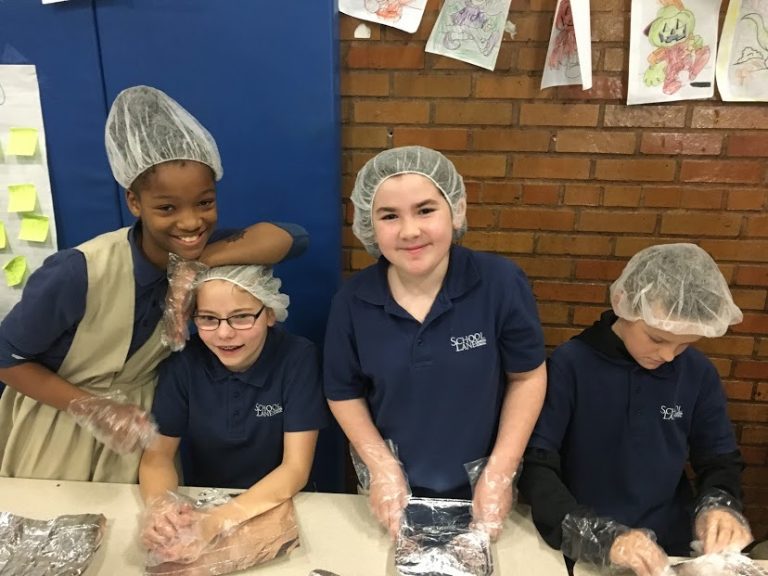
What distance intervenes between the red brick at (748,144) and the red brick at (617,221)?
29 cm

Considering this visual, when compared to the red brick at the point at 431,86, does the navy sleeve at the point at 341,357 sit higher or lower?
lower

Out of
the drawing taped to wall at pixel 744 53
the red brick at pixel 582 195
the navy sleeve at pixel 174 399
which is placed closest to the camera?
the navy sleeve at pixel 174 399

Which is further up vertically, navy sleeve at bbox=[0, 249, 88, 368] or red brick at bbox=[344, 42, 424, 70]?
red brick at bbox=[344, 42, 424, 70]

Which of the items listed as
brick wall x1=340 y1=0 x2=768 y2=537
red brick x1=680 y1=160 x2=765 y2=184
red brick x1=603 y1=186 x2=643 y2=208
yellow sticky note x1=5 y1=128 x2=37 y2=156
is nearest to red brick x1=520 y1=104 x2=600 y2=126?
brick wall x1=340 y1=0 x2=768 y2=537

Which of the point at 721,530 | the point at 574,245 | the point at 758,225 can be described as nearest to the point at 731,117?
the point at 758,225

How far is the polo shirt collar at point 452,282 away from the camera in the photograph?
4.36 feet

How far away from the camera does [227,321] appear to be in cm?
133

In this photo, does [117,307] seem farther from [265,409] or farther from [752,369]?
[752,369]

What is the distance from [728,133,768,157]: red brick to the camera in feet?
5.91

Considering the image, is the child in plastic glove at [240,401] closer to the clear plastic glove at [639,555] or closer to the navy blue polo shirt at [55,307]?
the navy blue polo shirt at [55,307]

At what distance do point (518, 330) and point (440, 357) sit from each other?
181 mm

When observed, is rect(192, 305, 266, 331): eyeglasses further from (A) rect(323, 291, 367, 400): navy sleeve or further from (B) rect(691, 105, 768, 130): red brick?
(B) rect(691, 105, 768, 130): red brick

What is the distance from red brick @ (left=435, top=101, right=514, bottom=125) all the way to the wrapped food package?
3.94 feet

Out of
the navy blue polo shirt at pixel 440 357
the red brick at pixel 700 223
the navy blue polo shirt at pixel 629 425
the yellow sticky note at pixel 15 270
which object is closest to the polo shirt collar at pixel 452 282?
the navy blue polo shirt at pixel 440 357
